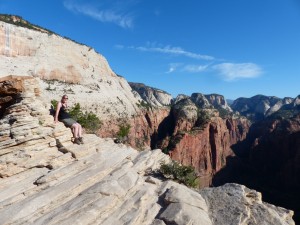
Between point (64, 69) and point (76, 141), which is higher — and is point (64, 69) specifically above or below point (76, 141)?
above

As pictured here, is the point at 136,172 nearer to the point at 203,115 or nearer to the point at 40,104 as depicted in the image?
the point at 40,104

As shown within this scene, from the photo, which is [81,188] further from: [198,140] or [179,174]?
[198,140]

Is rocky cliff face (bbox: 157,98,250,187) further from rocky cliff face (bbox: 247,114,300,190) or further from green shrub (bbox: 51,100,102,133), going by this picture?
green shrub (bbox: 51,100,102,133)

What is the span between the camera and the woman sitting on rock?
17172 mm

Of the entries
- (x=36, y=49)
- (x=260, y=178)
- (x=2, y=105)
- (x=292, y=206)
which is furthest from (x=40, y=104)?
(x=260, y=178)

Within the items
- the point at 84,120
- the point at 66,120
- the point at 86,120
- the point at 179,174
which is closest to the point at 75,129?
the point at 66,120

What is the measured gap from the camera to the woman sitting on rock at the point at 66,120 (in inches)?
676

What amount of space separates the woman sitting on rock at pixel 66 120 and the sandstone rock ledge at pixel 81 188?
1.25 feet

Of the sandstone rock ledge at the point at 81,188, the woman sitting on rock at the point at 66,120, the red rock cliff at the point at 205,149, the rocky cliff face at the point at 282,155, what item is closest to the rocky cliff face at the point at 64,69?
the red rock cliff at the point at 205,149

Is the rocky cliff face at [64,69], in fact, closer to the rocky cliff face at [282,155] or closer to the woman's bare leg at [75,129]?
the rocky cliff face at [282,155]

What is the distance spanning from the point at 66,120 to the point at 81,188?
545cm

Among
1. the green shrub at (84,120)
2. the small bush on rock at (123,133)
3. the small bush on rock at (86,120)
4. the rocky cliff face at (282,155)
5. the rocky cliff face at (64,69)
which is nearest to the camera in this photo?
the small bush on rock at (123,133)

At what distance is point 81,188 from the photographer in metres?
13.5

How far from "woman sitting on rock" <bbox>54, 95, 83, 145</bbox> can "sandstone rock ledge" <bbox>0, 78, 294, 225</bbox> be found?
0.38 metres
